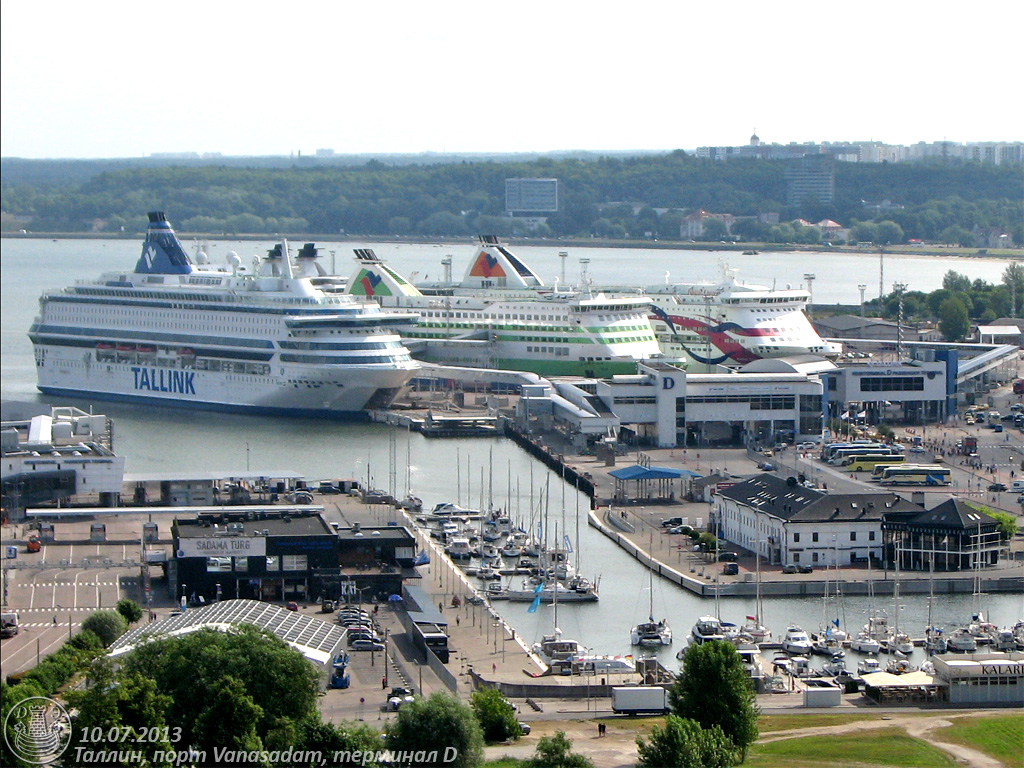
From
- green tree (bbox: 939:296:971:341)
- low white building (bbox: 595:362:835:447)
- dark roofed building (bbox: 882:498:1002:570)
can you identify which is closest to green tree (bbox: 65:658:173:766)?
dark roofed building (bbox: 882:498:1002:570)

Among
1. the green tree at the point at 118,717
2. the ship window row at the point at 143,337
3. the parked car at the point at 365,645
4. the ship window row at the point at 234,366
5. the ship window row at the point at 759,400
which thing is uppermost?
the ship window row at the point at 143,337

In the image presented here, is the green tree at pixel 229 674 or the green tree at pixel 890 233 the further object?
the green tree at pixel 890 233

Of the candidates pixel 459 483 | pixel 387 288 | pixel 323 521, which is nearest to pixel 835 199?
pixel 387 288

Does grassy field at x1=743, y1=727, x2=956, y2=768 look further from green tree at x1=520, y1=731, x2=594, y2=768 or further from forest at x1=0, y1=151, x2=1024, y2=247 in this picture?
forest at x1=0, y1=151, x2=1024, y2=247

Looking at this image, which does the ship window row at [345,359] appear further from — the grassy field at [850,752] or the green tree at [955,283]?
the green tree at [955,283]

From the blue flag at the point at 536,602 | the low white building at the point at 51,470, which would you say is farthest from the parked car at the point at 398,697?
the low white building at the point at 51,470

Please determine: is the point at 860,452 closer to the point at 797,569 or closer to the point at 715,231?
the point at 797,569

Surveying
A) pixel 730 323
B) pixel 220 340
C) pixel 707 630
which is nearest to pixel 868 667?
pixel 707 630
